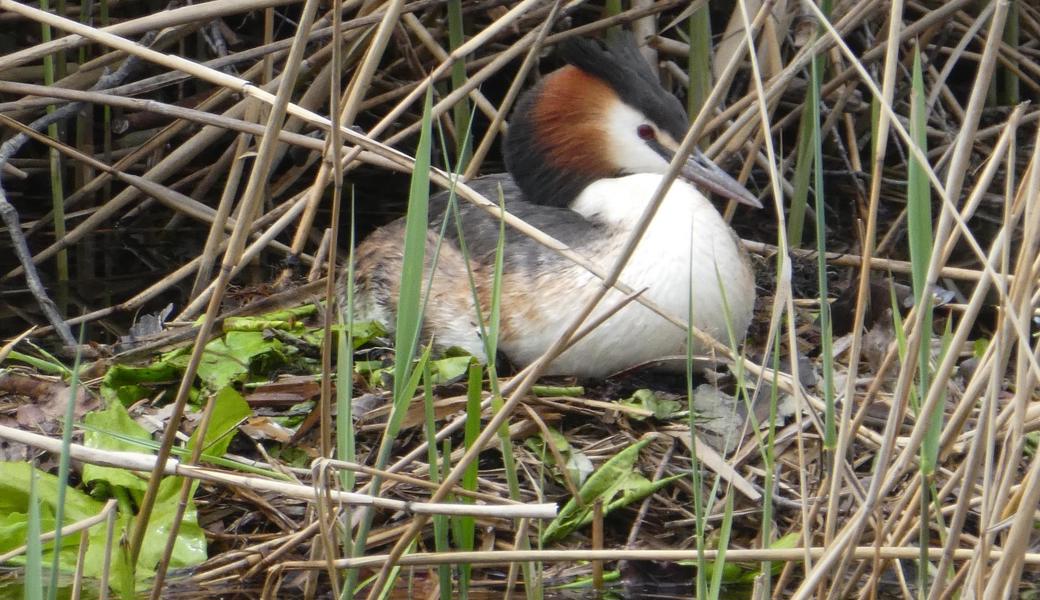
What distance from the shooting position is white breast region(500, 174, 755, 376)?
3336mm

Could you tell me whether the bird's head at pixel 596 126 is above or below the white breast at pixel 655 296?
above

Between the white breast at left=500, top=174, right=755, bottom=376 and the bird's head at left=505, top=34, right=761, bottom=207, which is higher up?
the bird's head at left=505, top=34, right=761, bottom=207

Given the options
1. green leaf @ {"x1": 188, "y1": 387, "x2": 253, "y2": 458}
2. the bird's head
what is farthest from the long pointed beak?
green leaf @ {"x1": 188, "y1": 387, "x2": 253, "y2": 458}

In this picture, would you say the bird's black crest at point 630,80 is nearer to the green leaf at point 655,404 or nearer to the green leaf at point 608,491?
the green leaf at point 655,404

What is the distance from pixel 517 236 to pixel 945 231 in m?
1.89

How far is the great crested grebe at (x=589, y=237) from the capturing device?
337 cm

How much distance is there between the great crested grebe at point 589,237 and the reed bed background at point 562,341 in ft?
0.45

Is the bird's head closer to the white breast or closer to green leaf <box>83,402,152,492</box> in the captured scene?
the white breast

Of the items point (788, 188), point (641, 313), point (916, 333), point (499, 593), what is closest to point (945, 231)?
point (916, 333)

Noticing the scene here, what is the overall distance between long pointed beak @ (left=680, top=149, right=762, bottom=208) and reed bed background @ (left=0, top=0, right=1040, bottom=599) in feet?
0.73

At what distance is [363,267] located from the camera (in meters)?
4.14

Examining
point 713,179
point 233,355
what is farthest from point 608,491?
point 233,355

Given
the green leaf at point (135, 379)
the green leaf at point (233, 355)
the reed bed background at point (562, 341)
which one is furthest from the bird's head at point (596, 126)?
the green leaf at point (135, 379)

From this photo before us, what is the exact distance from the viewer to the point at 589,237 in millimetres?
3527
